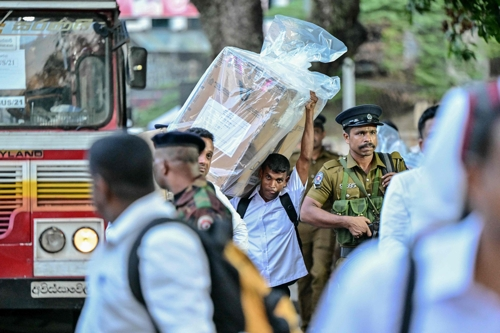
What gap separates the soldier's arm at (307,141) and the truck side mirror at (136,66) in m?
1.71

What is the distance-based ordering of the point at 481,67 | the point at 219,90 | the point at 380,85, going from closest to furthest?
1. the point at 219,90
2. the point at 481,67
3. the point at 380,85

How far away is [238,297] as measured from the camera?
255cm

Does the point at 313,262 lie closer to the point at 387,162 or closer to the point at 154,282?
the point at 387,162

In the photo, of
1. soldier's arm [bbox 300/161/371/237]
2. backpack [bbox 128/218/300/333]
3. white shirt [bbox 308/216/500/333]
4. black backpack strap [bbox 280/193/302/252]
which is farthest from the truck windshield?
white shirt [bbox 308/216/500/333]

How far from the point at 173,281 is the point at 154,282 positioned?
0.17 ft

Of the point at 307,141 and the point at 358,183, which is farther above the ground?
the point at 307,141

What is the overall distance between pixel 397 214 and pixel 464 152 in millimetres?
2522

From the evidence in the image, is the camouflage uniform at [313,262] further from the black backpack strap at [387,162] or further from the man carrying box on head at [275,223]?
the man carrying box on head at [275,223]

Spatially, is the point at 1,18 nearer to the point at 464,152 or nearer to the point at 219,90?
the point at 219,90

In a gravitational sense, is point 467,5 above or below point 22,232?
above

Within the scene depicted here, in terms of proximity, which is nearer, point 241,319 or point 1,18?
point 241,319

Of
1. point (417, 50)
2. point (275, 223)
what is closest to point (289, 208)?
point (275, 223)

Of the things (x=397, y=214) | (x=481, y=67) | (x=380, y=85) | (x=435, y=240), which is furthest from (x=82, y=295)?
(x=380, y=85)

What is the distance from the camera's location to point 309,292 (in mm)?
7922
